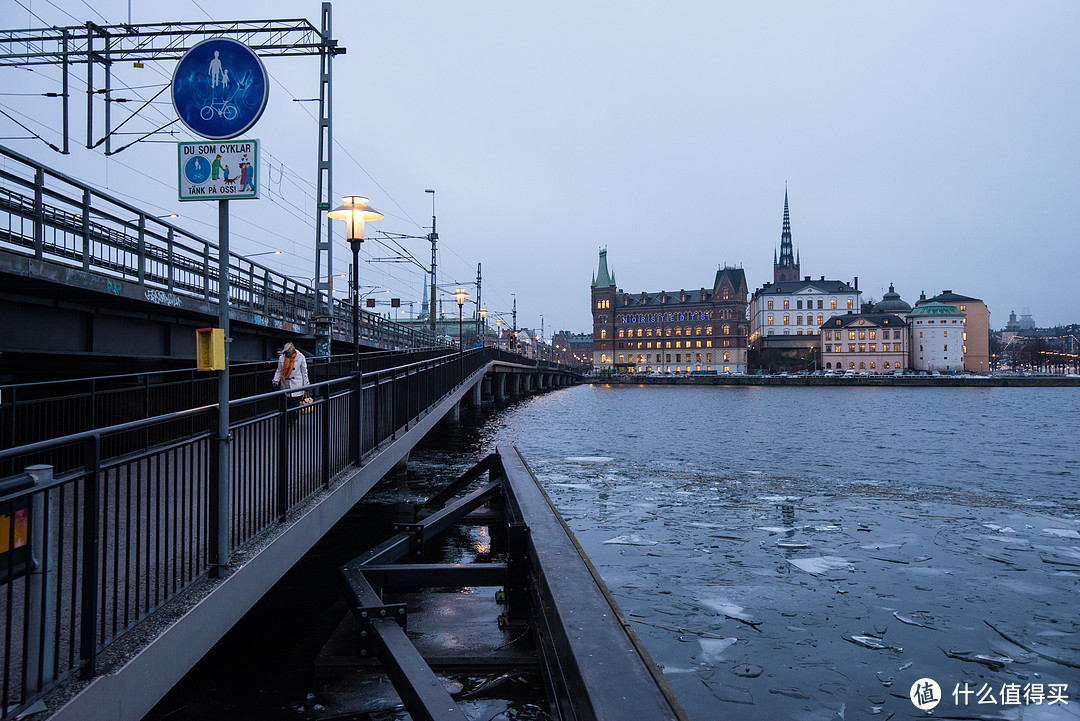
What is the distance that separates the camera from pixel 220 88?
207 inches

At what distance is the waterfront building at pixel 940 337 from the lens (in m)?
138

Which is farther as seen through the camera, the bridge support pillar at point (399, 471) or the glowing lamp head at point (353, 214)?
the bridge support pillar at point (399, 471)

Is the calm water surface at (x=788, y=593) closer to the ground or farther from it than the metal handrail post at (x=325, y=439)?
closer to the ground

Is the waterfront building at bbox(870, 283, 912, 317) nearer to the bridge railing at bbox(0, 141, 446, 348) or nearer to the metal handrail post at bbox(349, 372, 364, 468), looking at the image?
the bridge railing at bbox(0, 141, 446, 348)

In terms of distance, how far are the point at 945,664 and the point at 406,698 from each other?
213 inches

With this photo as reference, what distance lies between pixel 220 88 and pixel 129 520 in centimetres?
312

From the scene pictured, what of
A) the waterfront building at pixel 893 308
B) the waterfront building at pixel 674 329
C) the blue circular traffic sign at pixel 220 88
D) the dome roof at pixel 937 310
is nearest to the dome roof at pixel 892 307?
the waterfront building at pixel 893 308

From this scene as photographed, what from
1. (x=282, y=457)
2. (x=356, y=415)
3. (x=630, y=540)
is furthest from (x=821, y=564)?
(x=282, y=457)

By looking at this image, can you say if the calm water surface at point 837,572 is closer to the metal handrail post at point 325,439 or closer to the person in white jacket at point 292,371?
the metal handrail post at point 325,439

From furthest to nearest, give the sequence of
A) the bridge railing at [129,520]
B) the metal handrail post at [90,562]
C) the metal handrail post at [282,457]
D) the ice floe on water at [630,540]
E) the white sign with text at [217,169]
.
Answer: the ice floe on water at [630,540] < the metal handrail post at [282,457] < the white sign with text at [217,169] < the metal handrail post at [90,562] < the bridge railing at [129,520]

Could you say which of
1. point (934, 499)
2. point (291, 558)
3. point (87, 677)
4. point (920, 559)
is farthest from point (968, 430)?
point (87, 677)

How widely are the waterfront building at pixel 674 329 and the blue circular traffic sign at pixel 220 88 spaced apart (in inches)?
5993

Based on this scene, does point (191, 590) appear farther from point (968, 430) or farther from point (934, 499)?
point (968, 430)

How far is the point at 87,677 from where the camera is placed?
3.65 m
